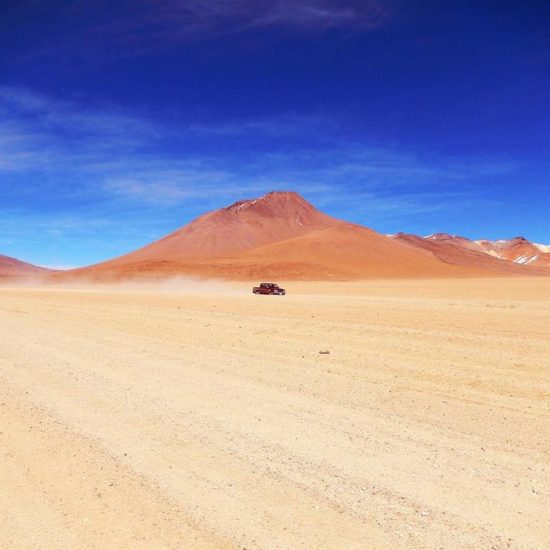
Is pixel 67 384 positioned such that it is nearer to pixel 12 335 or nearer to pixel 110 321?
pixel 12 335

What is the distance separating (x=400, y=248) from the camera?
148 meters

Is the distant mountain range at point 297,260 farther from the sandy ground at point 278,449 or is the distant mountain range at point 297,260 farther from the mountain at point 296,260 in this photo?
the sandy ground at point 278,449

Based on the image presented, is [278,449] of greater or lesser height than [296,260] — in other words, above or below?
below

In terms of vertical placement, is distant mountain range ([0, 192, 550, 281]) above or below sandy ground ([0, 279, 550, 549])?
above

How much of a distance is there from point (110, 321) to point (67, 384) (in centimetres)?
1230

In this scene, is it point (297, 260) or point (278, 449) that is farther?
point (297, 260)

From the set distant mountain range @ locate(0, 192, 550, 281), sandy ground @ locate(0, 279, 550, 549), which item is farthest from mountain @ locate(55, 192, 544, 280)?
sandy ground @ locate(0, 279, 550, 549)

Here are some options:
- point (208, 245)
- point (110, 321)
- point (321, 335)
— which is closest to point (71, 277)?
point (208, 245)

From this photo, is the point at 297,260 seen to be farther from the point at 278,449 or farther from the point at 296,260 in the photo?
the point at 278,449

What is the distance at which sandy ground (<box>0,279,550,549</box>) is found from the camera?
4.19m

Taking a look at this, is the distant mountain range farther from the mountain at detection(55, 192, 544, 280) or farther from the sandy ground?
the sandy ground

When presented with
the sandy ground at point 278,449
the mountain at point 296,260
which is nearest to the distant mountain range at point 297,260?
the mountain at point 296,260

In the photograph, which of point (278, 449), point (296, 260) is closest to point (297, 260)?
point (296, 260)

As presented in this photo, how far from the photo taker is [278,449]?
588cm
